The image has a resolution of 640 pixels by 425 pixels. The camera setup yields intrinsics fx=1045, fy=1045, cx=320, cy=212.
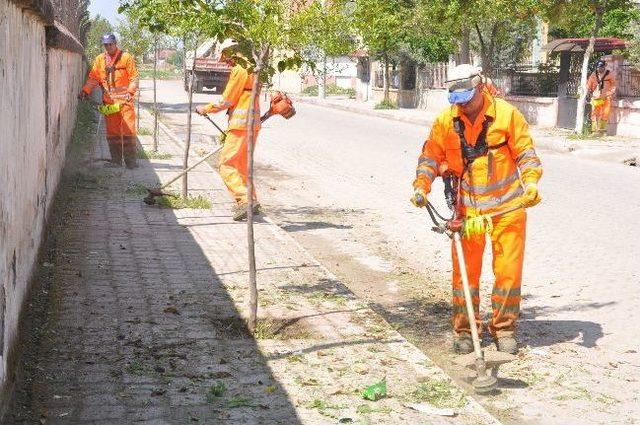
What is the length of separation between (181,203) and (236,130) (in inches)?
51.0

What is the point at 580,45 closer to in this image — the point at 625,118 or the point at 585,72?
the point at 585,72

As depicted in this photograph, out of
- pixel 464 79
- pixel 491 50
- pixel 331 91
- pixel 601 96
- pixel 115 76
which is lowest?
pixel 331 91

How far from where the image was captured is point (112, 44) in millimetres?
13680

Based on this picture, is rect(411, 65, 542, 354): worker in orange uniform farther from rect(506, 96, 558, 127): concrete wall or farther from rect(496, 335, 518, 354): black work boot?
rect(506, 96, 558, 127): concrete wall

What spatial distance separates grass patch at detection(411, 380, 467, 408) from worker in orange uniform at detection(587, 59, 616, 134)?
64.4ft

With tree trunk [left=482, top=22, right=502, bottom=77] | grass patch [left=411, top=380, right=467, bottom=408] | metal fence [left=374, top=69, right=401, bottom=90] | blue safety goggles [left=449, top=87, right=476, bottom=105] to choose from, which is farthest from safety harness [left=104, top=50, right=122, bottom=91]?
metal fence [left=374, top=69, right=401, bottom=90]

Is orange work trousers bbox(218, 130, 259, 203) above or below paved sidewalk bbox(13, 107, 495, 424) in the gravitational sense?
above

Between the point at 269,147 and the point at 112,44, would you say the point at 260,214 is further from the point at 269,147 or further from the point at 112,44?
the point at 269,147

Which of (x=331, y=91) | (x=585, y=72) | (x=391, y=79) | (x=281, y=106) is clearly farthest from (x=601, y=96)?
(x=331, y=91)

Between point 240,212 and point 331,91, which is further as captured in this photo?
point 331,91

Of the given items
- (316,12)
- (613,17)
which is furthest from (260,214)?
(613,17)

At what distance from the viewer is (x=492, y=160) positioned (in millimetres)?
5887

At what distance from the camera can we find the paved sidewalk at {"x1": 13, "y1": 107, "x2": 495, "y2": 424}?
15.8ft

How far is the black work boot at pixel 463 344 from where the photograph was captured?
236 inches
